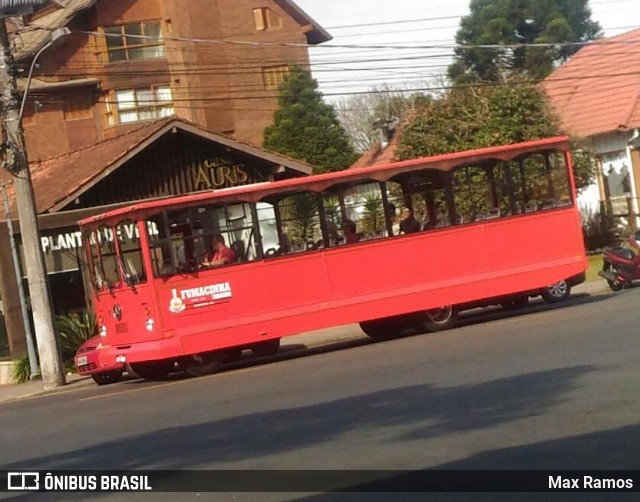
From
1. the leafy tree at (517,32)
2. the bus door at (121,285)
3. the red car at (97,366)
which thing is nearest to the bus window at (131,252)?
the bus door at (121,285)

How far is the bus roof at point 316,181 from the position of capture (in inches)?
765

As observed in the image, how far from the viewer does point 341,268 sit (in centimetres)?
2048

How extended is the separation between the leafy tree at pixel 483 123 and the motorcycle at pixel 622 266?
9070 mm

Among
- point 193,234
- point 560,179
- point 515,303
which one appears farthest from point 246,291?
point 560,179

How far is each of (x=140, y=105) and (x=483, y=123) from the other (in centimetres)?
2623

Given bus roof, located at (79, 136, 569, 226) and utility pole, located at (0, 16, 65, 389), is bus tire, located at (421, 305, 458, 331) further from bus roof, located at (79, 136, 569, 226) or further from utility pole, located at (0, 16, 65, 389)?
utility pole, located at (0, 16, 65, 389)

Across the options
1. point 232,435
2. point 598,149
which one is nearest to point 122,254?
point 232,435

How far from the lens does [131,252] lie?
64.7 feet

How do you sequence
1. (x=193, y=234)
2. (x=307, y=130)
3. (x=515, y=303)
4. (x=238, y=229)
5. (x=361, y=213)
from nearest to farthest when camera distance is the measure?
(x=193, y=234) < (x=238, y=229) < (x=361, y=213) < (x=515, y=303) < (x=307, y=130)

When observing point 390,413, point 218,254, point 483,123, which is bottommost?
point 390,413

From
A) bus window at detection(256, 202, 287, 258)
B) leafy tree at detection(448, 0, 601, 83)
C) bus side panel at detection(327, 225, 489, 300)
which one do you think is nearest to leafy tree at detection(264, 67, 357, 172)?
leafy tree at detection(448, 0, 601, 83)

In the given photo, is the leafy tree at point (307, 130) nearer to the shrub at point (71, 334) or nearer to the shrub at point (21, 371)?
the shrub at point (71, 334)

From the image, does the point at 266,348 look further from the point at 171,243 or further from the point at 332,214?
the point at 171,243

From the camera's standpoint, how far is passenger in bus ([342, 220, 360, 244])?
67.8 ft
